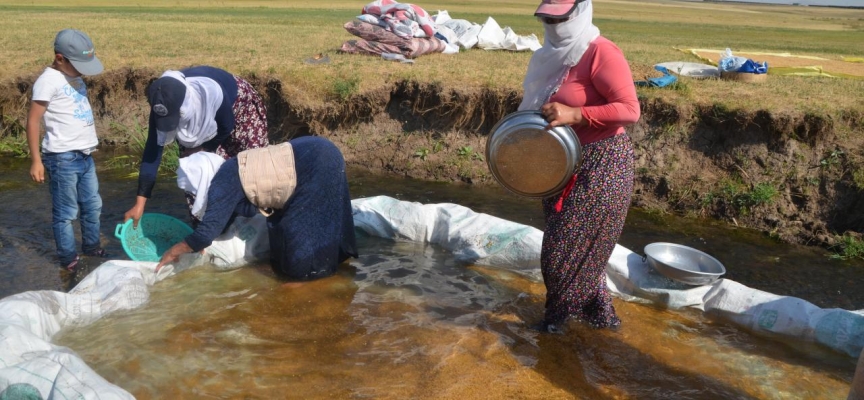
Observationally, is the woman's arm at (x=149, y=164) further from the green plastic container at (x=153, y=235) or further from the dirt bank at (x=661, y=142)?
the dirt bank at (x=661, y=142)

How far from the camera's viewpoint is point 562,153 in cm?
322

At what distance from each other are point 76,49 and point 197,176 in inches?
46.0

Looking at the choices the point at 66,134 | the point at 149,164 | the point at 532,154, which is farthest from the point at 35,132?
the point at 532,154

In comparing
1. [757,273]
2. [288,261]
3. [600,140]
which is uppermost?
[600,140]

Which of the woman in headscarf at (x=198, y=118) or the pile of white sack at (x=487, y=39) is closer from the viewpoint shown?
the woman in headscarf at (x=198, y=118)

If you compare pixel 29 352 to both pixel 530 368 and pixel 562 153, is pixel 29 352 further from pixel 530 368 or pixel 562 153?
pixel 562 153

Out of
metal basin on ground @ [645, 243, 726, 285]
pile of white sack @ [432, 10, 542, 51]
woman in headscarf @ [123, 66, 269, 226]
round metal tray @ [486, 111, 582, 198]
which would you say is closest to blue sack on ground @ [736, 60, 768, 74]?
pile of white sack @ [432, 10, 542, 51]

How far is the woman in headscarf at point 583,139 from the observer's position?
3.13m

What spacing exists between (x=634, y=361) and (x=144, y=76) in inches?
263

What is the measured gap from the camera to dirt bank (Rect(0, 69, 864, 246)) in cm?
602

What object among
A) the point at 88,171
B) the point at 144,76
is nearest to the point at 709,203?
the point at 88,171

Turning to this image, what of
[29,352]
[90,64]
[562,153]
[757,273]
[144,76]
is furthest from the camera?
[144,76]

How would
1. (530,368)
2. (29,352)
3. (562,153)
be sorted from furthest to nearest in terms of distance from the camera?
(530,368) → (562,153) → (29,352)

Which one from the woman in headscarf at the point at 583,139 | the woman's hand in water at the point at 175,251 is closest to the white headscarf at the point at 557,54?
the woman in headscarf at the point at 583,139
